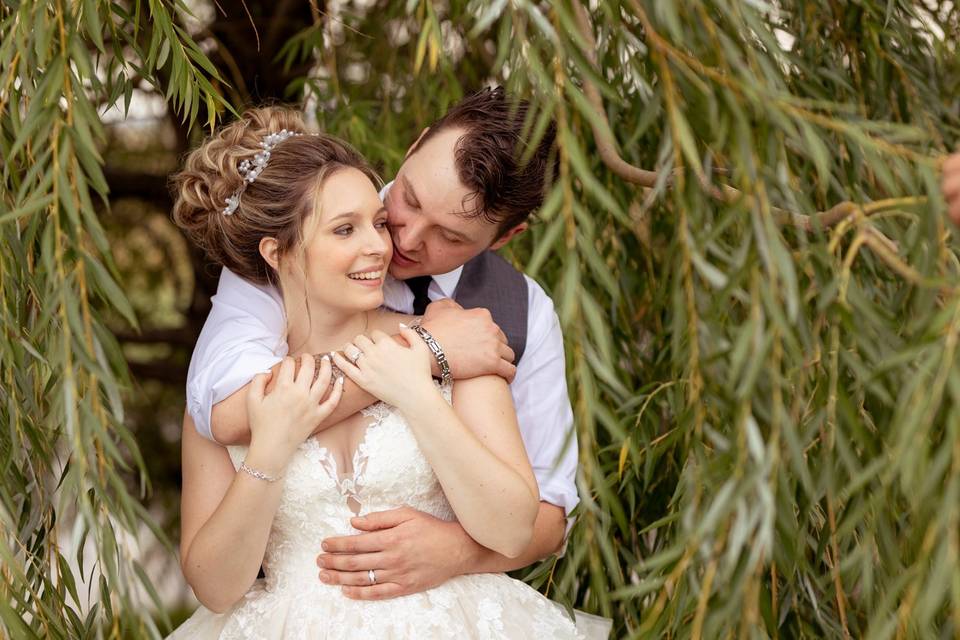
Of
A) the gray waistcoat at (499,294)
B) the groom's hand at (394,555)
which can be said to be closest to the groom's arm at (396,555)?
the groom's hand at (394,555)

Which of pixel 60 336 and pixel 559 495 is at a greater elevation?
pixel 60 336

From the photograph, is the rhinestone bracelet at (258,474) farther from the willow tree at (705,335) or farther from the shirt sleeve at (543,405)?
the shirt sleeve at (543,405)

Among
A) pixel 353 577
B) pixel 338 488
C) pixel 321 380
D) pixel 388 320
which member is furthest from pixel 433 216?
pixel 353 577

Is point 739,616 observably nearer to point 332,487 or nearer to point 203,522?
point 332,487

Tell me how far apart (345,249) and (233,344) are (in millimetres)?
211

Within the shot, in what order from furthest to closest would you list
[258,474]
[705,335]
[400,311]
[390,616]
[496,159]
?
[400,311], [496,159], [390,616], [258,474], [705,335]

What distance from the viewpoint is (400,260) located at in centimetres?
177

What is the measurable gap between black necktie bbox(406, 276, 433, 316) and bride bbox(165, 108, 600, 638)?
138 mm

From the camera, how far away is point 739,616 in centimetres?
115

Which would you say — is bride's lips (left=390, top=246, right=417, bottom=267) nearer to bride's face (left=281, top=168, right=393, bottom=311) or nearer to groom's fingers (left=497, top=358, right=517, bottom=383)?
bride's face (left=281, top=168, right=393, bottom=311)

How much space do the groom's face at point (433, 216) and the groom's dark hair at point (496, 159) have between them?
0.01 metres

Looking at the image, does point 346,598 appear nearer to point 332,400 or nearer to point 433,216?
point 332,400

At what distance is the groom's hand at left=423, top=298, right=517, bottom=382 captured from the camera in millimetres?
1654

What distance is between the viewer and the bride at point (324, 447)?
1.56 m
